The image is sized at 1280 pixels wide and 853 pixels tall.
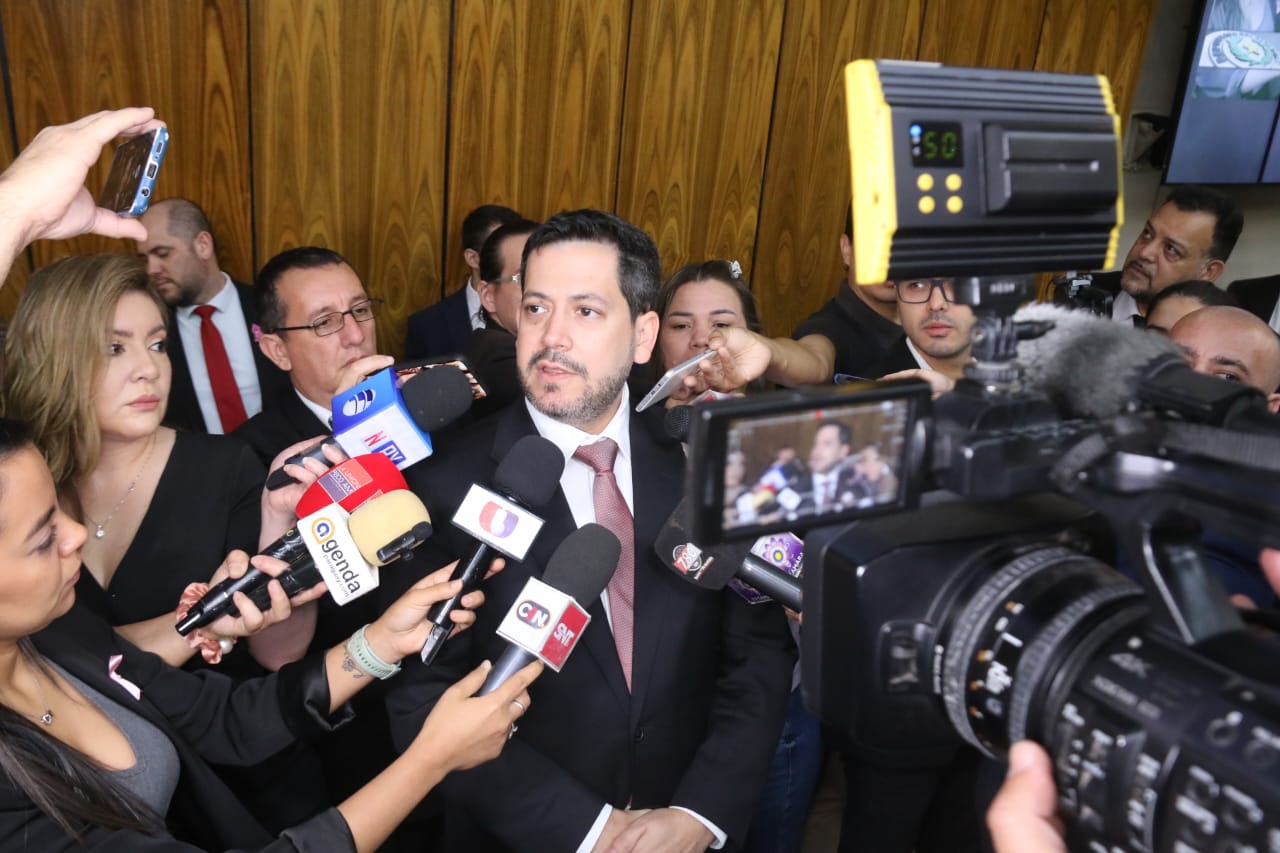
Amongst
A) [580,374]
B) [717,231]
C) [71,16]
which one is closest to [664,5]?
[717,231]

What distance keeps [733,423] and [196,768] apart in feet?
3.61

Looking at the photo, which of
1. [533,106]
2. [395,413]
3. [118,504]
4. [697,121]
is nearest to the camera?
[395,413]

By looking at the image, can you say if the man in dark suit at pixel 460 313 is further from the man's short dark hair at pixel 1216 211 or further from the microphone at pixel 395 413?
the man's short dark hair at pixel 1216 211

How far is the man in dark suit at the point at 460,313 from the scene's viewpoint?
11.9 feet

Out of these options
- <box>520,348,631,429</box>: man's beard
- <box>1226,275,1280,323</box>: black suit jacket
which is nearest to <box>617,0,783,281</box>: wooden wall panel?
<box>1226,275,1280,323</box>: black suit jacket

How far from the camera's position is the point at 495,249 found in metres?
3.11

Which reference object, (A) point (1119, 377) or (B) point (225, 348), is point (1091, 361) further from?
(B) point (225, 348)

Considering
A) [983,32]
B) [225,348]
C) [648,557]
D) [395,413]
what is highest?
[983,32]

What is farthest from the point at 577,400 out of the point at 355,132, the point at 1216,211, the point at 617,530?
the point at 1216,211

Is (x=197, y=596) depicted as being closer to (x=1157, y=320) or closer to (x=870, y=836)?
(x=870, y=836)

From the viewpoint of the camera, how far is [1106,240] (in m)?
0.97

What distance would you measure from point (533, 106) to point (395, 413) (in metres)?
2.66

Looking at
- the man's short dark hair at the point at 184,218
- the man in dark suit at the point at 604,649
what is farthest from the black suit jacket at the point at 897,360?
the man's short dark hair at the point at 184,218

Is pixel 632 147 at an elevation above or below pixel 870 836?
above
